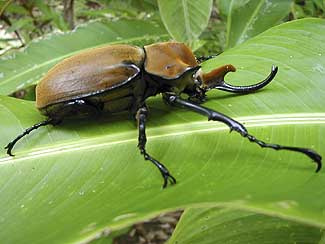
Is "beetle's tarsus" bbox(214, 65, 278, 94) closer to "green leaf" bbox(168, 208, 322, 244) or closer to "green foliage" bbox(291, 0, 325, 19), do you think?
"green leaf" bbox(168, 208, 322, 244)

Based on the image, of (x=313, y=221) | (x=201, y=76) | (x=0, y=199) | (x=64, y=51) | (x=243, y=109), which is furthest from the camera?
(x=64, y=51)

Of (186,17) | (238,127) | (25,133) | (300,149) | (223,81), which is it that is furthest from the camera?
(186,17)

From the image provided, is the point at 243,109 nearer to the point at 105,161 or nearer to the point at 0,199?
the point at 105,161

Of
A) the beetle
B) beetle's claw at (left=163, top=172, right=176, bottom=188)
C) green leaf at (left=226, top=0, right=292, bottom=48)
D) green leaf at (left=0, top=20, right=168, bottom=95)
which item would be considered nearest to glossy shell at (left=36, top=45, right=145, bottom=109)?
the beetle

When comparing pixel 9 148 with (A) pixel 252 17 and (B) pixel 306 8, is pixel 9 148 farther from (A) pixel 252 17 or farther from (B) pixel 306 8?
(B) pixel 306 8

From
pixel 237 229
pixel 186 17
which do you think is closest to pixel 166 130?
pixel 237 229

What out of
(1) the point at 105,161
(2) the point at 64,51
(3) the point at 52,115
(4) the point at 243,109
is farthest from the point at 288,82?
(2) the point at 64,51
